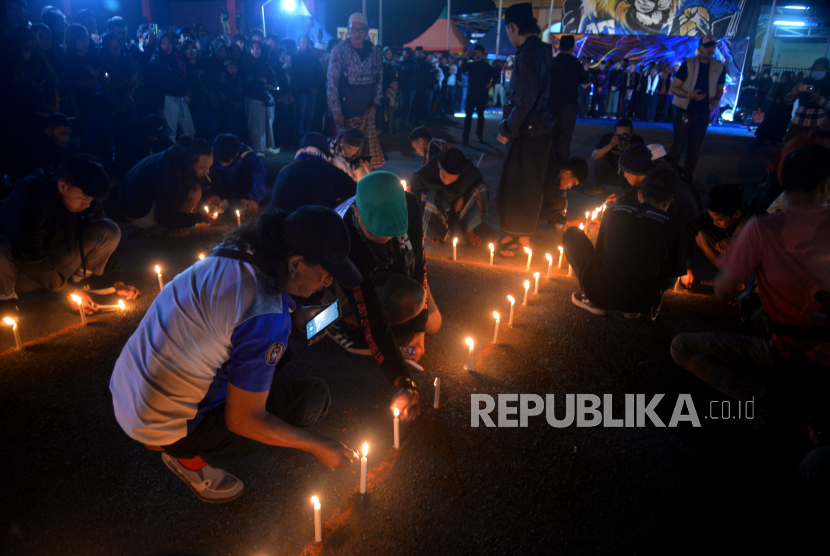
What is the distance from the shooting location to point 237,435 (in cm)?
220

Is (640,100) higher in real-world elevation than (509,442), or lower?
higher

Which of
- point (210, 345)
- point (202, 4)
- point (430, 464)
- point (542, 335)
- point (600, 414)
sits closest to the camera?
point (210, 345)

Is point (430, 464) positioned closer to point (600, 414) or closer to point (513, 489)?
point (513, 489)

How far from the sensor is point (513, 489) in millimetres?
2463

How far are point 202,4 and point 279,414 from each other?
1947 centimetres

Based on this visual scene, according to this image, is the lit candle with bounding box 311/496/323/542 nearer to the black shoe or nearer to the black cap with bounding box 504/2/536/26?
the black shoe

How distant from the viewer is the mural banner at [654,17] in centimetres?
1490

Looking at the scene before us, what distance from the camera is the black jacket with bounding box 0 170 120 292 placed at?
3406 millimetres

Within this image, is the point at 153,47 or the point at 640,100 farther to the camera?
the point at 640,100

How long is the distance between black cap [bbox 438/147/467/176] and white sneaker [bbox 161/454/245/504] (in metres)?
→ 3.56

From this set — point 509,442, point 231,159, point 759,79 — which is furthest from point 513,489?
point 759,79

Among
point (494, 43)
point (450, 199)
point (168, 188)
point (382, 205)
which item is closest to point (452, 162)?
point (450, 199)

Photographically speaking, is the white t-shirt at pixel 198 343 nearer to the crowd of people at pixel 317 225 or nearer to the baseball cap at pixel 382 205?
the crowd of people at pixel 317 225

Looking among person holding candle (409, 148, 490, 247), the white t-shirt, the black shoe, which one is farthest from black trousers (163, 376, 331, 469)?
person holding candle (409, 148, 490, 247)
